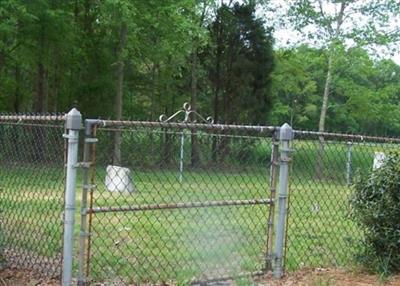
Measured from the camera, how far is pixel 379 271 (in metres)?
5.00

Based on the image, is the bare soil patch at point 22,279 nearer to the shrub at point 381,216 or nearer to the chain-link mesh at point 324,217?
the chain-link mesh at point 324,217

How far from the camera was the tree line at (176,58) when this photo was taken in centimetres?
1730

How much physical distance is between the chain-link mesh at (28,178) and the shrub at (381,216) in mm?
2696

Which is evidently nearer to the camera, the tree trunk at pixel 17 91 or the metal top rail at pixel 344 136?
the metal top rail at pixel 344 136

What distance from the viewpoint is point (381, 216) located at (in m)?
5.00

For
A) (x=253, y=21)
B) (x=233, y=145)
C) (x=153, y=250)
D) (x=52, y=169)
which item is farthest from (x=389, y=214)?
(x=253, y=21)

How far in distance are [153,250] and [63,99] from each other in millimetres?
17078

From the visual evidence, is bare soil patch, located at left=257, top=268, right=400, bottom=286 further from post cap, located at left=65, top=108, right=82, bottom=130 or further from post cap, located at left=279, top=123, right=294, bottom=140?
post cap, located at left=65, top=108, right=82, bottom=130

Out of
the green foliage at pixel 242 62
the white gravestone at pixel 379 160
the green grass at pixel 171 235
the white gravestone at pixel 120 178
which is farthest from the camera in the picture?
the green foliage at pixel 242 62

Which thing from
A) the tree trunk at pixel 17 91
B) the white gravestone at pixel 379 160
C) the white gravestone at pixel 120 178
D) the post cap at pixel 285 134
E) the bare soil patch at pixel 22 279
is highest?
the tree trunk at pixel 17 91

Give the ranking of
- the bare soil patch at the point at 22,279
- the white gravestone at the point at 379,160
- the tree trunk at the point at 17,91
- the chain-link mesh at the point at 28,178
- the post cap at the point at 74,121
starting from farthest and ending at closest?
the tree trunk at the point at 17,91, the white gravestone at the point at 379,160, the chain-link mesh at the point at 28,178, the bare soil patch at the point at 22,279, the post cap at the point at 74,121

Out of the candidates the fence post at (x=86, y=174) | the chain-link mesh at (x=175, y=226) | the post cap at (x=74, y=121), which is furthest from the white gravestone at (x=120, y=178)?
the post cap at (x=74, y=121)

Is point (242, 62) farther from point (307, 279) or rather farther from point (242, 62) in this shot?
point (307, 279)

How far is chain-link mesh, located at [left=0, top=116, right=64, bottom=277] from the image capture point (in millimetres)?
4426
